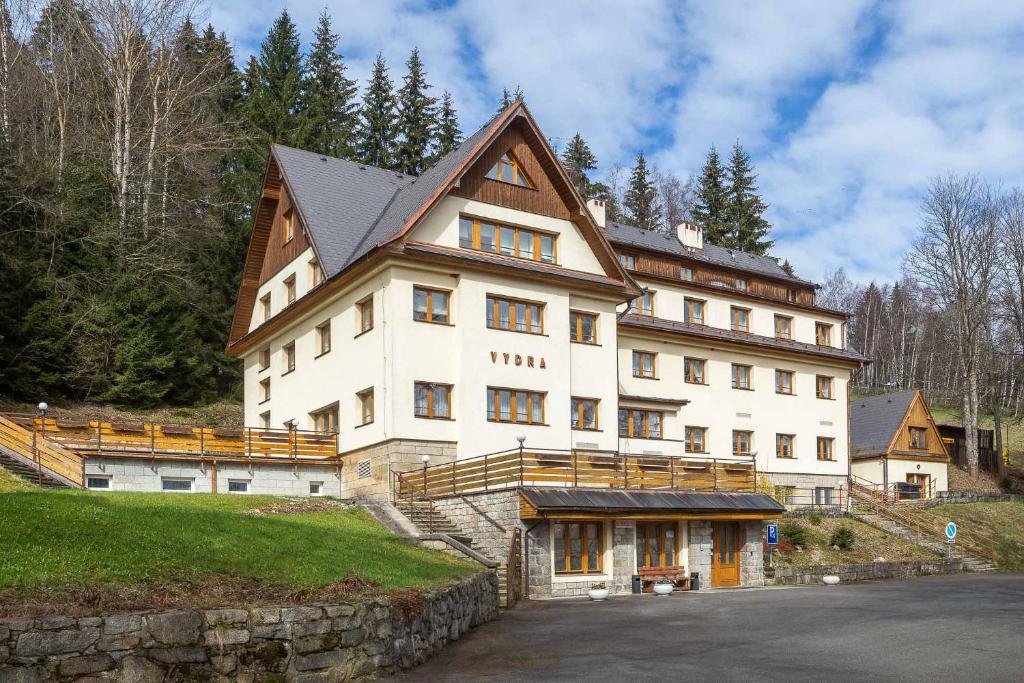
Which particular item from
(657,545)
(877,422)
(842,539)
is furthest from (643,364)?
(877,422)

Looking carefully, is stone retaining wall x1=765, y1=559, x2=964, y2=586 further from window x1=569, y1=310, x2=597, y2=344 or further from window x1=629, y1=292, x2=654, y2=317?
window x1=629, y1=292, x2=654, y2=317

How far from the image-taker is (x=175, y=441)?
3250 cm

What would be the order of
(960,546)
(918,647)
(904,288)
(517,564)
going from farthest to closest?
(904,288) < (960,546) < (517,564) < (918,647)

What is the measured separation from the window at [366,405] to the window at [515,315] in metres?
4.48

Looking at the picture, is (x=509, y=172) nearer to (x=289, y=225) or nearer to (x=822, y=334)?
(x=289, y=225)

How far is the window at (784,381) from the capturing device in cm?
4828

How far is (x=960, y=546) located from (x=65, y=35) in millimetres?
48855

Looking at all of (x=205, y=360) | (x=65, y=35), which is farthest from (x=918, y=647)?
(x=65, y=35)

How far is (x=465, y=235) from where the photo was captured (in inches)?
1364

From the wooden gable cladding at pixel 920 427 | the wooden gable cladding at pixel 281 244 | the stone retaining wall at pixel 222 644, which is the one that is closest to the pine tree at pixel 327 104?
the wooden gable cladding at pixel 281 244

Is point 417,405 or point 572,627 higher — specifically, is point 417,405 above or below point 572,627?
above

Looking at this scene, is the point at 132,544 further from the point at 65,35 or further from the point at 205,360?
the point at 65,35

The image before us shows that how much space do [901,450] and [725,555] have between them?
2771 cm

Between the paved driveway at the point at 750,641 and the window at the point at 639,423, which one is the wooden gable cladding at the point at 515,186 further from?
the paved driveway at the point at 750,641
